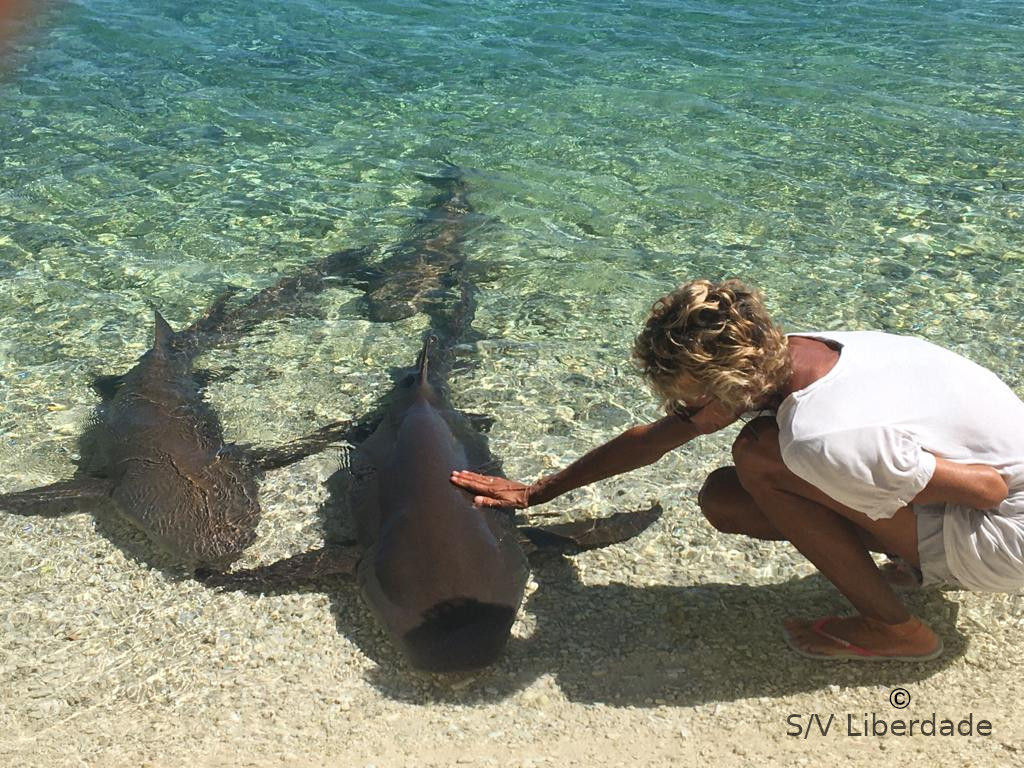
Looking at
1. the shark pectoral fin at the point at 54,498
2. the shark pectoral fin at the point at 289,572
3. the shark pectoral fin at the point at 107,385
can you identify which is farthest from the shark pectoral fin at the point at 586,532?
the shark pectoral fin at the point at 107,385

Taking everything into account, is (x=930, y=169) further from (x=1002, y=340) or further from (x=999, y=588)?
(x=999, y=588)

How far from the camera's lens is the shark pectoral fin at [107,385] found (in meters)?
6.67

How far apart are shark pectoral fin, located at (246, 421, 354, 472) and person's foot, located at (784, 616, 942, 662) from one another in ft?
10.4

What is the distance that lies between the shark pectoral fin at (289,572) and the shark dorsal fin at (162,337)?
255 cm

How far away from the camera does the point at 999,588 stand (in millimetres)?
3803

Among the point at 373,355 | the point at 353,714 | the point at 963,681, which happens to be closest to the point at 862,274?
the point at 373,355

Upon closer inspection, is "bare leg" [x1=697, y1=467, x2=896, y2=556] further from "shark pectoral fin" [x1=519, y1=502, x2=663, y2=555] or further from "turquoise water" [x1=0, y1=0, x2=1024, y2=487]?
"turquoise water" [x1=0, y1=0, x2=1024, y2=487]

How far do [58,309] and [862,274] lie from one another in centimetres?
683

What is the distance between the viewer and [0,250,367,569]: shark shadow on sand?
522 cm

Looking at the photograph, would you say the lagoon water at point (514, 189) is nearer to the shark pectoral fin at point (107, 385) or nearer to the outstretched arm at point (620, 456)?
the shark pectoral fin at point (107, 385)

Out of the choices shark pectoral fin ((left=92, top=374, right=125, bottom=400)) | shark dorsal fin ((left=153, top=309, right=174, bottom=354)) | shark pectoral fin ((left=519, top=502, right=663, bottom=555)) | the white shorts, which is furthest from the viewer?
shark dorsal fin ((left=153, top=309, right=174, bottom=354))

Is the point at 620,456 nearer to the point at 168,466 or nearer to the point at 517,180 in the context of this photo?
the point at 168,466

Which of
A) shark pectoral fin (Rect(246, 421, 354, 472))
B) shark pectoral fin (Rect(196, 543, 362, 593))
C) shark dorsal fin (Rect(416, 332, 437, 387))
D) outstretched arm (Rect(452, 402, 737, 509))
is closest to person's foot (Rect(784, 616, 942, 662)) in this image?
outstretched arm (Rect(452, 402, 737, 509))

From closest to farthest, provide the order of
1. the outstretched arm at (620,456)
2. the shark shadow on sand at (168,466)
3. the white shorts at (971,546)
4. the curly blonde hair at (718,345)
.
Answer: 1. the curly blonde hair at (718,345)
2. the white shorts at (971,546)
3. the outstretched arm at (620,456)
4. the shark shadow on sand at (168,466)
